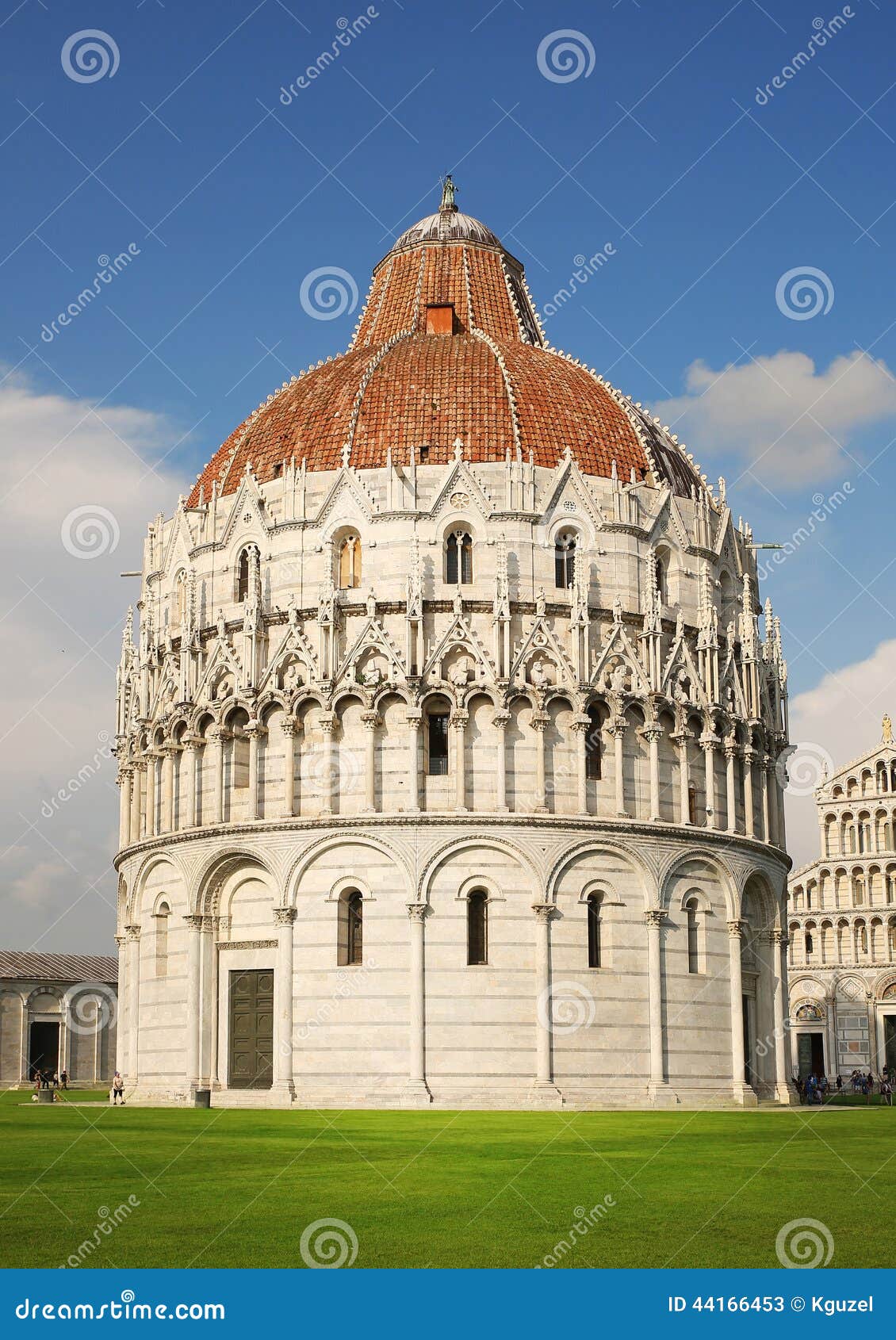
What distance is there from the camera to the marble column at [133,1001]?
53.4 meters

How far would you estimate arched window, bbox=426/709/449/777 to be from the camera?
49688mm

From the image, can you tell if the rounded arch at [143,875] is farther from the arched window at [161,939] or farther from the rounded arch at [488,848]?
the rounded arch at [488,848]

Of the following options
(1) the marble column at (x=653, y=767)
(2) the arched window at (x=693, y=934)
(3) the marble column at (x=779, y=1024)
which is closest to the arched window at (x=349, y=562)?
(1) the marble column at (x=653, y=767)

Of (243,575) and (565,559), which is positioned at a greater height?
(243,575)

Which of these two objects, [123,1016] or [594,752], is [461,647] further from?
[123,1016]

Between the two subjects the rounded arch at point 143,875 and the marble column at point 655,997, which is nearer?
the marble column at point 655,997

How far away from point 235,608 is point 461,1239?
127 ft

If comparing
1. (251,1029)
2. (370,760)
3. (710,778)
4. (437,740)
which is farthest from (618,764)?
(251,1029)

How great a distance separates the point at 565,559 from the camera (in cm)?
5244

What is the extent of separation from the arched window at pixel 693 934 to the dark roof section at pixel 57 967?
5139cm

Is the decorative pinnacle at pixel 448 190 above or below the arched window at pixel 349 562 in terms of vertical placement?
above

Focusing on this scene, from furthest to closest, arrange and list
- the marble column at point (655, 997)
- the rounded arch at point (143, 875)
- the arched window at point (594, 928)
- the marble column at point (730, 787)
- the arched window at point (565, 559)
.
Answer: the marble column at point (730, 787) → the rounded arch at point (143, 875) → the arched window at point (565, 559) → the arched window at point (594, 928) → the marble column at point (655, 997)

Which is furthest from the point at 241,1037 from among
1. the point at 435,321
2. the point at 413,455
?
the point at 435,321

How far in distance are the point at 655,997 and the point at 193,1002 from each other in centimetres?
1478
